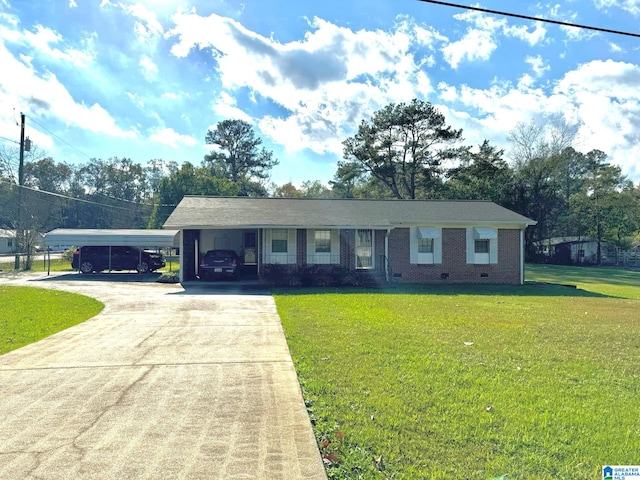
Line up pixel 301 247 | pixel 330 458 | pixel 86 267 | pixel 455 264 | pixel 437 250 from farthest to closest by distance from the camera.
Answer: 1. pixel 86 267
2. pixel 455 264
3. pixel 437 250
4. pixel 301 247
5. pixel 330 458

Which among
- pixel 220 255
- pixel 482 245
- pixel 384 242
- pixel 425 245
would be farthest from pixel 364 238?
pixel 220 255

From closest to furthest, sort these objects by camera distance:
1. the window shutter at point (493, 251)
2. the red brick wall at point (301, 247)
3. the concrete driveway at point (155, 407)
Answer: the concrete driveway at point (155, 407) < the red brick wall at point (301, 247) < the window shutter at point (493, 251)

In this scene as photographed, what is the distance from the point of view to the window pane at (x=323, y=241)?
18234mm

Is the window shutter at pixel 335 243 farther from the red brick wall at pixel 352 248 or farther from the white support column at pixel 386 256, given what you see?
the white support column at pixel 386 256

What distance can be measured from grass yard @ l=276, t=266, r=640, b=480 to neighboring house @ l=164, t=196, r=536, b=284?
837 cm

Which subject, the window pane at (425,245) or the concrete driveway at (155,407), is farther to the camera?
the window pane at (425,245)

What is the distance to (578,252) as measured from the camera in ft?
136

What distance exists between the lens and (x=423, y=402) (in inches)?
168

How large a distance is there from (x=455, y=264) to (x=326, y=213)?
19.5 feet

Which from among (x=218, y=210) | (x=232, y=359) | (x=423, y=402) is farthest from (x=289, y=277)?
(x=423, y=402)

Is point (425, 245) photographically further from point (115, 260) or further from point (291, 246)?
point (115, 260)

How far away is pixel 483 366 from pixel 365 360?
1.49m

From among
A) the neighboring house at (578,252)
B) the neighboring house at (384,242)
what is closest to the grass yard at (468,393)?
the neighboring house at (384,242)

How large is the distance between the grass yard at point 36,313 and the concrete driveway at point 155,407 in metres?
0.64
